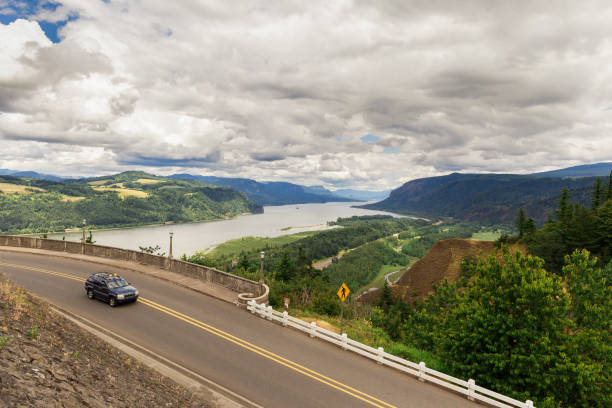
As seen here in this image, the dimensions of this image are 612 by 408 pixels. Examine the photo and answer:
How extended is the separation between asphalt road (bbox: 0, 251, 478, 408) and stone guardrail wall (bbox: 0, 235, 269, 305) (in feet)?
6.85

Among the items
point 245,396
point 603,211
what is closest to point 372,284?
point 603,211

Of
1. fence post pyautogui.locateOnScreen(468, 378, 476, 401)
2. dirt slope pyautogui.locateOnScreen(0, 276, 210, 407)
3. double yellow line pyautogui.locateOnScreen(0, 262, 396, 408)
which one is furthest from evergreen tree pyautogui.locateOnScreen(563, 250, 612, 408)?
dirt slope pyautogui.locateOnScreen(0, 276, 210, 407)

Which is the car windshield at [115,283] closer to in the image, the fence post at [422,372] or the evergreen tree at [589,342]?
the fence post at [422,372]

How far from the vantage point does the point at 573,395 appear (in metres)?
14.2

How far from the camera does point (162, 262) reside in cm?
2655

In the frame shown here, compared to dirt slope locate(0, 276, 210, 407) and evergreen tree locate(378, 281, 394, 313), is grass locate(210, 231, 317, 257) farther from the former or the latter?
dirt slope locate(0, 276, 210, 407)

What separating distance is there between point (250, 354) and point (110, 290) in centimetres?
1028

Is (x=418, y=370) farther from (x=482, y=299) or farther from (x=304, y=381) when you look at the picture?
(x=482, y=299)

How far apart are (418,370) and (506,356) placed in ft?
16.4

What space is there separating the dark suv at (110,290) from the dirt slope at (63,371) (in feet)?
18.6

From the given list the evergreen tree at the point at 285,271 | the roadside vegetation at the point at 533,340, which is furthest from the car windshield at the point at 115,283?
the evergreen tree at the point at 285,271

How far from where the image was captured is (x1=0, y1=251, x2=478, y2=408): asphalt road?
1114 cm

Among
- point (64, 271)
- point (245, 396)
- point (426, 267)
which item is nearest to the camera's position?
point (245, 396)

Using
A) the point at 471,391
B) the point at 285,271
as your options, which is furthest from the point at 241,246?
the point at 471,391
